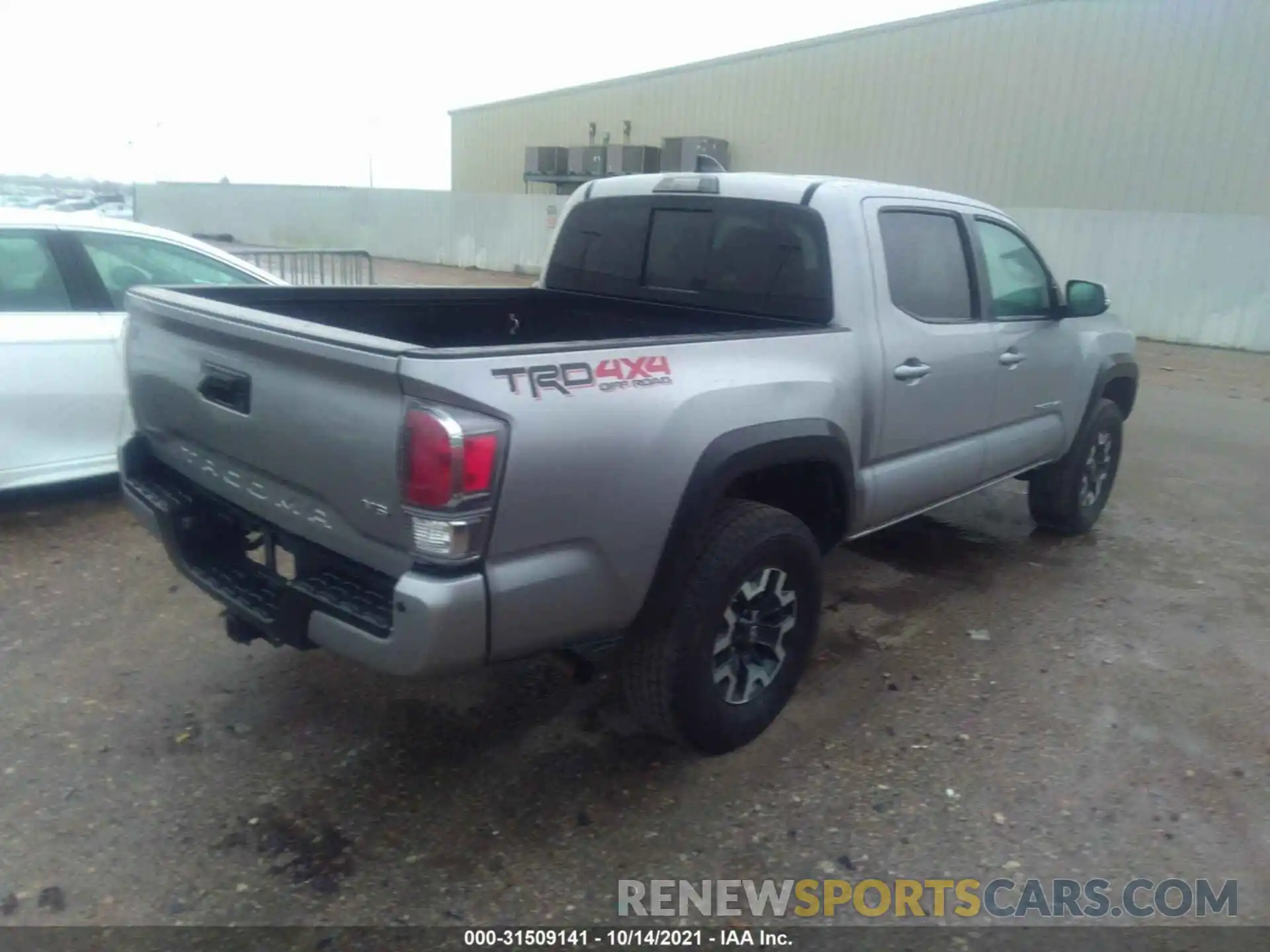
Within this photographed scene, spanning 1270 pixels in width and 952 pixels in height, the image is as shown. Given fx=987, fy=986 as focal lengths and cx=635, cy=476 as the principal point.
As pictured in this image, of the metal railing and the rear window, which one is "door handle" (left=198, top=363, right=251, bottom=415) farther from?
the metal railing

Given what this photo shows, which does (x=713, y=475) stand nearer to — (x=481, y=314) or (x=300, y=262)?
(x=481, y=314)

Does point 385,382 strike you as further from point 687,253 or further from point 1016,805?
point 1016,805

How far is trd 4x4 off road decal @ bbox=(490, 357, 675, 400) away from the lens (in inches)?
100

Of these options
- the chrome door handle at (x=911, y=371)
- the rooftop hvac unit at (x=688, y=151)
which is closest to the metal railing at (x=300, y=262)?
the chrome door handle at (x=911, y=371)

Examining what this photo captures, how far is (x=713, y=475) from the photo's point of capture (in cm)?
304

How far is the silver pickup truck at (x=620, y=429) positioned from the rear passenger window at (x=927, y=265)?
0.02m

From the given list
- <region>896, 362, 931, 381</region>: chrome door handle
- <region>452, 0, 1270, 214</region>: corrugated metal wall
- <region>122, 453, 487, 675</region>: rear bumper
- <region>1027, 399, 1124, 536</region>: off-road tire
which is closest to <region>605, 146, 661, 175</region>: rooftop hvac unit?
<region>452, 0, 1270, 214</region>: corrugated metal wall

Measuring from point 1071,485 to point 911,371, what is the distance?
217 centimetres

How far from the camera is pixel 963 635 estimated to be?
448 cm

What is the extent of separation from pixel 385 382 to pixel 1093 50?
19350 mm

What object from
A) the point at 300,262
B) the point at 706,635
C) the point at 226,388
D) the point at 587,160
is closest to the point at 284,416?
the point at 226,388

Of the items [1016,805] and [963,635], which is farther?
[963,635]

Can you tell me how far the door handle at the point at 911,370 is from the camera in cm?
393

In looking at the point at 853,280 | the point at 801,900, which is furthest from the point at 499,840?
the point at 853,280
